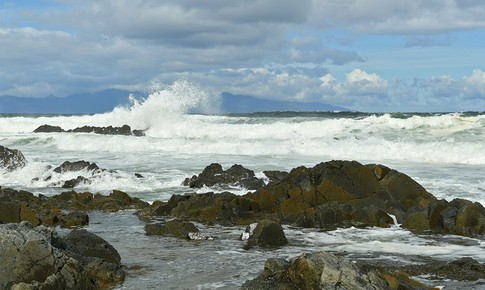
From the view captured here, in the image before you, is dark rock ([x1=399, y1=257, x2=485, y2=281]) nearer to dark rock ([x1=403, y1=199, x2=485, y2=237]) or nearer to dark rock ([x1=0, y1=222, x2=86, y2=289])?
dark rock ([x1=403, y1=199, x2=485, y2=237])

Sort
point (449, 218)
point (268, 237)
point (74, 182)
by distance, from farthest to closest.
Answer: point (74, 182), point (449, 218), point (268, 237)

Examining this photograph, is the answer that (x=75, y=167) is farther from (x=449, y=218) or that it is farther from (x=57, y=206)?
(x=449, y=218)

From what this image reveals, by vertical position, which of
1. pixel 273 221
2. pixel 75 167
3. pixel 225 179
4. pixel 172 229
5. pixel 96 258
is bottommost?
pixel 172 229

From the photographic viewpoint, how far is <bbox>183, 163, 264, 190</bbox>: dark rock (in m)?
21.0

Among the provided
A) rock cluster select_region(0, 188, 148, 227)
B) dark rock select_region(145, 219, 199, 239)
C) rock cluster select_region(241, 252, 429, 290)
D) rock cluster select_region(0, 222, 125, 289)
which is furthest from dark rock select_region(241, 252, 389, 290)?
rock cluster select_region(0, 188, 148, 227)

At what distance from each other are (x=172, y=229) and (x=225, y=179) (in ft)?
24.4

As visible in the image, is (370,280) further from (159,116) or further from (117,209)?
(159,116)

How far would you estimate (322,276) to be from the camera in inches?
310

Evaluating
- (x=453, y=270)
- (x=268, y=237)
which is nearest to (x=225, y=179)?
(x=268, y=237)

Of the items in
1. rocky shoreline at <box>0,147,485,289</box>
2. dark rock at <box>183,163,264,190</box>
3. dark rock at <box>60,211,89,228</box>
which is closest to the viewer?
rocky shoreline at <box>0,147,485,289</box>

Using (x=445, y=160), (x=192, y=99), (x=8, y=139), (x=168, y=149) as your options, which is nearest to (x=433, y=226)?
(x=445, y=160)

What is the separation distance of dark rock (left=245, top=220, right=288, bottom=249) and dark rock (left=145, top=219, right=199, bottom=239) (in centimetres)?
170

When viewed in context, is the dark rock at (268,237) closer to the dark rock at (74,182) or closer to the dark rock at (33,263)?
the dark rock at (33,263)

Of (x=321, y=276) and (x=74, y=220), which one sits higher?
(x=321, y=276)
